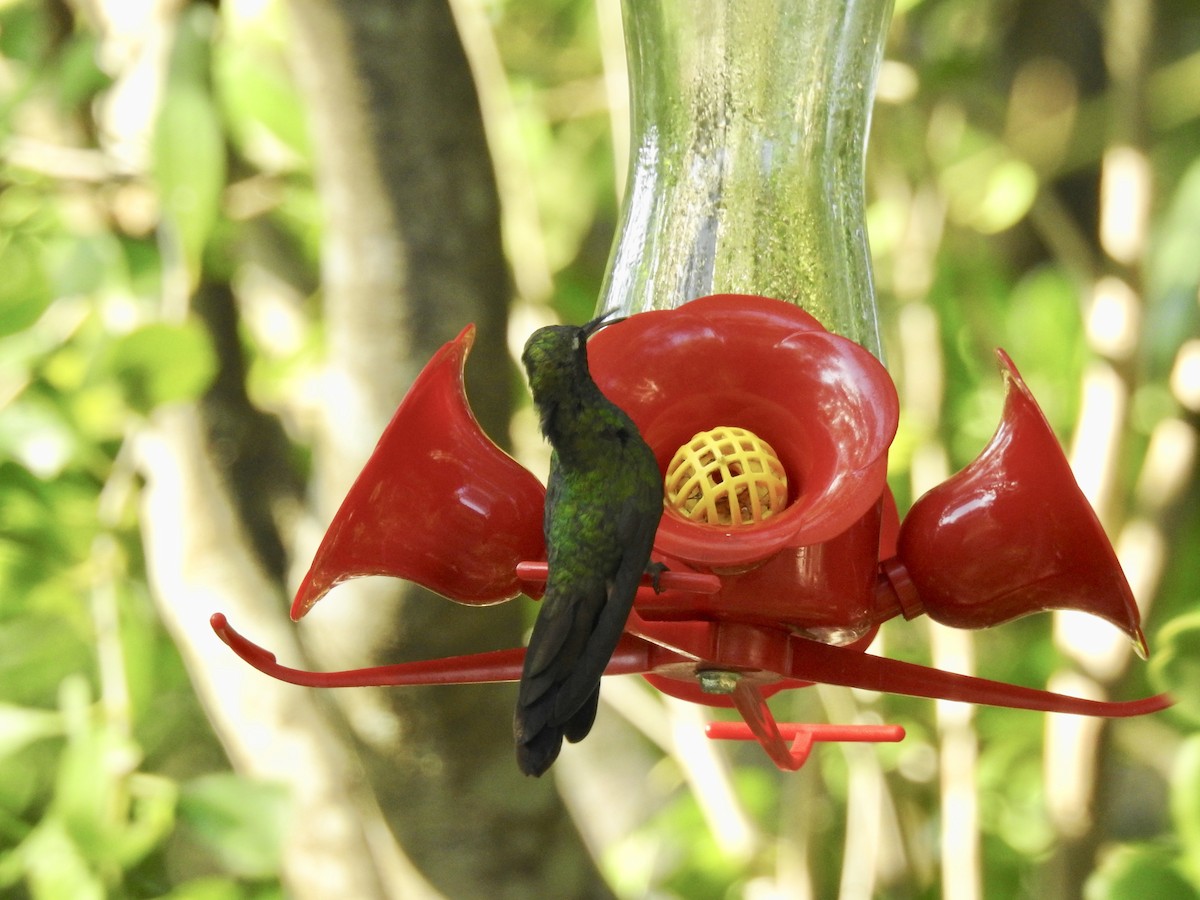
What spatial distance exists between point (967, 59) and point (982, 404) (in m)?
0.80

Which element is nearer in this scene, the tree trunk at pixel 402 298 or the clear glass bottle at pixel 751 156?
the clear glass bottle at pixel 751 156

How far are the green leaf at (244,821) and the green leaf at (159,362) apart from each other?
64 centimetres

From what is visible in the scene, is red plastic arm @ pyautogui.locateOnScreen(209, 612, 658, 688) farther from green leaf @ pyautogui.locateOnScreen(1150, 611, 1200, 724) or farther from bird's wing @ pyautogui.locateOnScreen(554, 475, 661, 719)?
green leaf @ pyautogui.locateOnScreen(1150, 611, 1200, 724)

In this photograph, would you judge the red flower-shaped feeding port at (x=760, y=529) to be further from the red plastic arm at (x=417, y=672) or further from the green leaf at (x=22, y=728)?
the green leaf at (x=22, y=728)

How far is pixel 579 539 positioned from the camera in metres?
1.14

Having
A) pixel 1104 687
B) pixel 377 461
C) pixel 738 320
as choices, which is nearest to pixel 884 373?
pixel 738 320

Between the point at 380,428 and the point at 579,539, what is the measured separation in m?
1.08

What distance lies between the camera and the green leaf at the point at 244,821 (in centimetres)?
229

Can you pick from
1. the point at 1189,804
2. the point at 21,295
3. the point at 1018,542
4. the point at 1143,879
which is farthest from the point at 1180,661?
the point at 21,295

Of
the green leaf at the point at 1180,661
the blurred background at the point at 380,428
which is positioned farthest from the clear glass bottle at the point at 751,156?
the green leaf at the point at 1180,661

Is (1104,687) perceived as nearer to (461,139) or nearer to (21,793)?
(461,139)

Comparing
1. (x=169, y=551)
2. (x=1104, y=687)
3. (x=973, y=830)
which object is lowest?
(x=973, y=830)

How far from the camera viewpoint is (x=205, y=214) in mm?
2203

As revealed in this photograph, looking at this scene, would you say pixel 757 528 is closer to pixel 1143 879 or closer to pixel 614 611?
pixel 614 611
